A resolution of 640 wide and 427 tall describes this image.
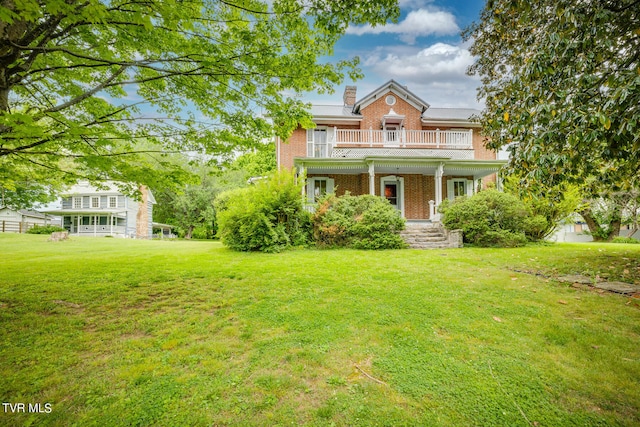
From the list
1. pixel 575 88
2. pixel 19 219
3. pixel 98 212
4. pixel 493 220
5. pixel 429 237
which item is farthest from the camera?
pixel 98 212

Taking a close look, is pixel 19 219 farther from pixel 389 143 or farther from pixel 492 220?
pixel 492 220

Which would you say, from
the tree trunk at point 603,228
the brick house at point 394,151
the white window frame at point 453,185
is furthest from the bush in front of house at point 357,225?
the tree trunk at point 603,228

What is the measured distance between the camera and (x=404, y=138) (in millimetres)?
15641

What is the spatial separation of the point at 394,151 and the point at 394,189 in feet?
8.30

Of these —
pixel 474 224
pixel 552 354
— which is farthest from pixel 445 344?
pixel 474 224

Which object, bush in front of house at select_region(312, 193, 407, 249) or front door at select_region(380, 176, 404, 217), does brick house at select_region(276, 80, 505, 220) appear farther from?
bush in front of house at select_region(312, 193, 407, 249)

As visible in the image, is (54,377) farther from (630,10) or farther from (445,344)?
(630,10)

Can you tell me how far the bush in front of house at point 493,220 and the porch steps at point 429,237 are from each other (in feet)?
1.75

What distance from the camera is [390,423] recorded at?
6.20ft

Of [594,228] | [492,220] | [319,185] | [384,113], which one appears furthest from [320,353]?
[594,228]

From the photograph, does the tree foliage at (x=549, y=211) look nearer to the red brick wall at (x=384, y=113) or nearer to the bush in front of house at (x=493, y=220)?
the bush in front of house at (x=493, y=220)

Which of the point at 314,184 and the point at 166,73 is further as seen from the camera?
the point at 314,184

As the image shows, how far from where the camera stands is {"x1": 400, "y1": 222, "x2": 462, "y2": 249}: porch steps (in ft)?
34.7

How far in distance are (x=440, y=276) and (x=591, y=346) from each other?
9.28 ft
